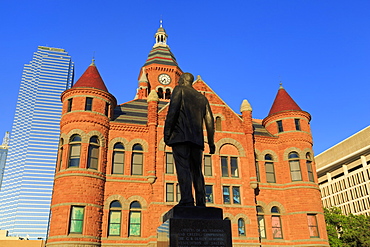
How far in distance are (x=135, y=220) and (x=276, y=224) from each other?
1182 centimetres

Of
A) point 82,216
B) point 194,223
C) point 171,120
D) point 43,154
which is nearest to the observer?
point 194,223

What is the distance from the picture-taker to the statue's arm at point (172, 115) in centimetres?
876

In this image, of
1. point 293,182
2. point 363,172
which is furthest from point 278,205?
point 363,172

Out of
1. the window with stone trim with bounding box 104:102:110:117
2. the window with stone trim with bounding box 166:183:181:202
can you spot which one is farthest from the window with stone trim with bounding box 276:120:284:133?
the window with stone trim with bounding box 104:102:110:117

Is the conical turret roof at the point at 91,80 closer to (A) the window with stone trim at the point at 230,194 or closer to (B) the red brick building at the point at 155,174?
(B) the red brick building at the point at 155,174

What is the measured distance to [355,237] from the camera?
3628 centimetres

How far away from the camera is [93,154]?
2783cm

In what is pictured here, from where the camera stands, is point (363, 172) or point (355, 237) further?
point (363, 172)

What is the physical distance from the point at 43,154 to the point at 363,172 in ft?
402

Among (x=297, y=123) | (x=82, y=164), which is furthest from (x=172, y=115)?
(x=297, y=123)

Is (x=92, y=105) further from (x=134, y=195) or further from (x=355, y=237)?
(x=355, y=237)

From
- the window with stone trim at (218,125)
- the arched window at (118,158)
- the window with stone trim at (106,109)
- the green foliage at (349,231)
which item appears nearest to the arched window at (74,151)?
the arched window at (118,158)

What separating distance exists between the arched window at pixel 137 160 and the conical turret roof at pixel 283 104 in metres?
13.4

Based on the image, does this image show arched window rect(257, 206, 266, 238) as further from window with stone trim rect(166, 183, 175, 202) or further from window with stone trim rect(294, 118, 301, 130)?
window with stone trim rect(294, 118, 301, 130)
